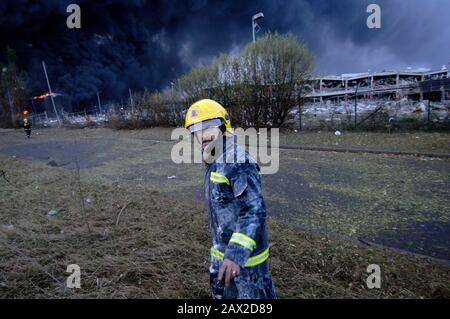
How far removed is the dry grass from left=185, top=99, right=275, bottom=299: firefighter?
1.03m

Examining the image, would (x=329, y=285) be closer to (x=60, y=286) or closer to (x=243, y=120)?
(x=60, y=286)

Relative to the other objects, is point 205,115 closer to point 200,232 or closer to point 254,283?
point 254,283

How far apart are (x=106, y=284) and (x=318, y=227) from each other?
285cm

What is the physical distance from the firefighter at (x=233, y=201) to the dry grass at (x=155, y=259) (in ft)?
3.37

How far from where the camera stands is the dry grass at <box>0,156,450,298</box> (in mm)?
2646

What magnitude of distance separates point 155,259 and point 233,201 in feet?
6.38

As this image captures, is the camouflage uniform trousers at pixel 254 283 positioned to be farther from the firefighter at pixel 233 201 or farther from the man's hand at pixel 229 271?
the man's hand at pixel 229 271

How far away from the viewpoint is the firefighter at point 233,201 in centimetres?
160

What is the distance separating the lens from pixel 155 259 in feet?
10.6

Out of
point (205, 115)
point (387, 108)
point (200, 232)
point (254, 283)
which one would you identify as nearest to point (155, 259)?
point (200, 232)

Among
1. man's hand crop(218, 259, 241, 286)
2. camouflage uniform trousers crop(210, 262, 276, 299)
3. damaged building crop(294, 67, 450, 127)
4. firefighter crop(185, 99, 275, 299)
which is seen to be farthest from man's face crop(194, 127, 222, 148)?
damaged building crop(294, 67, 450, 127)

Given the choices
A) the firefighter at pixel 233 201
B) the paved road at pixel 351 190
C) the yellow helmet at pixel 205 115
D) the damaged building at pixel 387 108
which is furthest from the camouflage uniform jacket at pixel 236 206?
the damaged building at pixel 387 108

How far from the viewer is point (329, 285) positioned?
2.61 meters
